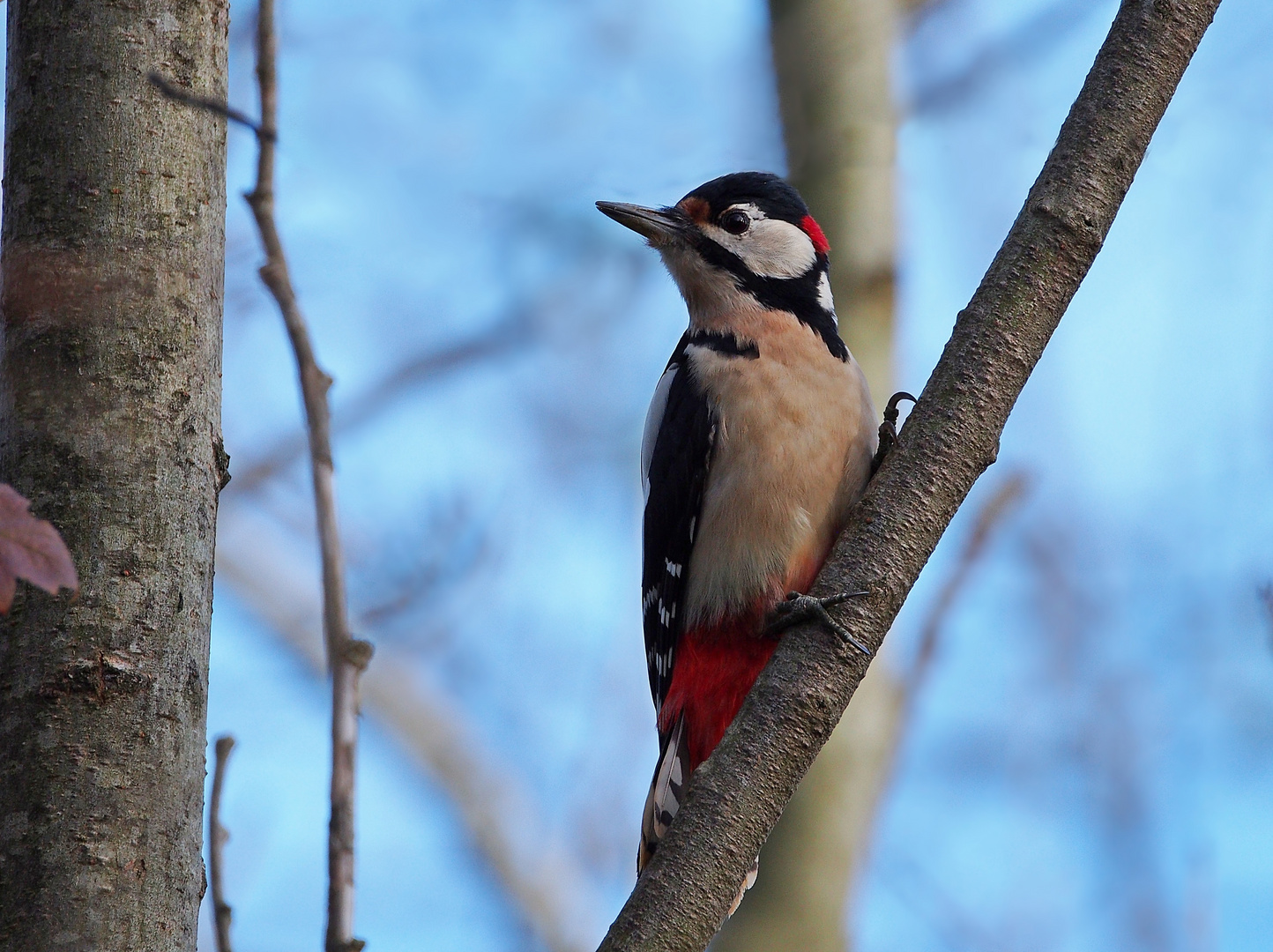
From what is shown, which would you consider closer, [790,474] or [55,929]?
[55,929]

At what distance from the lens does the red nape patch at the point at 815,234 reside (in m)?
4.54

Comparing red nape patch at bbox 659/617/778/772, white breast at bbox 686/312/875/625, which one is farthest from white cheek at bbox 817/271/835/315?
red nape patch at bbox 659/617/778/772

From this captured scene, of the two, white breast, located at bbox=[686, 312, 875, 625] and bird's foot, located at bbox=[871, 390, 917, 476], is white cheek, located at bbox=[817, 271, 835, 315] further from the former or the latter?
bird's foot, located at bbox=[871, 390, 917, 476]

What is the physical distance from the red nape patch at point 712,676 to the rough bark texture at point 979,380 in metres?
1.30

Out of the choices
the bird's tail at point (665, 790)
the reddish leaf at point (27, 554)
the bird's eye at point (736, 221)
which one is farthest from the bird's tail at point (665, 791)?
the reddish leaf at point (27, 554)

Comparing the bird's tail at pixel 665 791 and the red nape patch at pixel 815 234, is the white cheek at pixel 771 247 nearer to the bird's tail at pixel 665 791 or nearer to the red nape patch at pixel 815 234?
the red nape patch at pixel 815 234

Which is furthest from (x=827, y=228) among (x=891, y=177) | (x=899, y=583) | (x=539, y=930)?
(x=539, y=930)

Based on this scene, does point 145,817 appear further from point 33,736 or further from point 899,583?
point 899,583

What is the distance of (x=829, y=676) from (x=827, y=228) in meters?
2.63

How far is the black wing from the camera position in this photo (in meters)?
3.97

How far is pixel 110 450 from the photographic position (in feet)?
6.73

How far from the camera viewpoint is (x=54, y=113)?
86.4 inches

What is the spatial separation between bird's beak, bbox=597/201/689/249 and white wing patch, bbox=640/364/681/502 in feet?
1.48

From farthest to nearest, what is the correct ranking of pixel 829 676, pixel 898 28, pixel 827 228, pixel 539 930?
1. pixel 539 930
2. pixel 898 28
3. pixel 827 228
4. pixel 829 676
